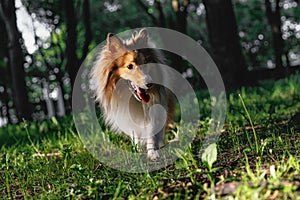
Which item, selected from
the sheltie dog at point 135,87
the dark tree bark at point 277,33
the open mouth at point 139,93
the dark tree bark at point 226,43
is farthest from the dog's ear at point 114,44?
the dark tree bark at point 277,33

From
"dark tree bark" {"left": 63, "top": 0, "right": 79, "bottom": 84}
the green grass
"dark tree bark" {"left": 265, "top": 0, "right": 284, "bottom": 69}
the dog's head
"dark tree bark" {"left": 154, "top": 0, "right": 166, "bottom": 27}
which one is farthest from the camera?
"dark tree bark" {"left": 265, "top": 0, "right": 284, "bottom": 69}

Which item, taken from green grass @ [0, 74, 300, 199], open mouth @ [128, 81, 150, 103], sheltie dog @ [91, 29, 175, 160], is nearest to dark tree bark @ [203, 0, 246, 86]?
green grass @ [0, 74, 300, 199]

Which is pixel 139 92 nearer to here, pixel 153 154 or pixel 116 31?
pixel 153 154

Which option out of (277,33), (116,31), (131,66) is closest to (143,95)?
(131,66)

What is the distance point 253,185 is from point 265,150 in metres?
1.12

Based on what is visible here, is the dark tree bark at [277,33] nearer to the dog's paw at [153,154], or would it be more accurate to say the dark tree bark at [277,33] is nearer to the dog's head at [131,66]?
the dog's head at [131,66]

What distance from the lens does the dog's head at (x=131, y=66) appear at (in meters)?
4.43

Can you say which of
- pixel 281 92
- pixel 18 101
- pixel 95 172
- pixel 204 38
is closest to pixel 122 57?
pixel 95 172

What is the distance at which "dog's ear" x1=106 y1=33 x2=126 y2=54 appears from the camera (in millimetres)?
4582

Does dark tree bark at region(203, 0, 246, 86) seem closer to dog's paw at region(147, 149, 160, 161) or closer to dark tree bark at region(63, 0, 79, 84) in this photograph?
dog's paw at region(147, 149, 160, 161)

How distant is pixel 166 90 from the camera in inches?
191

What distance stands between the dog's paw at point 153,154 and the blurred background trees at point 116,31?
6011 millimetres

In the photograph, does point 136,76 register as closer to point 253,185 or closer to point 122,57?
point 122,57

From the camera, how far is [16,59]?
1184 cm
